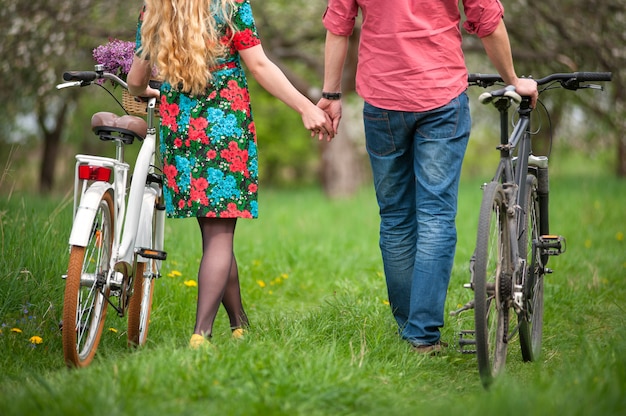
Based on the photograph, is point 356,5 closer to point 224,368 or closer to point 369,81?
point 369,81

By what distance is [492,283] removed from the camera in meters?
3.50

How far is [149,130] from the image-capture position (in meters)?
3.88

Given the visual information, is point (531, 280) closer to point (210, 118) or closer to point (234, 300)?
point (234, 300)

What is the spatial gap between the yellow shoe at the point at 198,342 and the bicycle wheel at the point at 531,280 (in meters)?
1.36

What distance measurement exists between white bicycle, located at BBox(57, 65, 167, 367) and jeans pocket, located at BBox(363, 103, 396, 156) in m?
0.99

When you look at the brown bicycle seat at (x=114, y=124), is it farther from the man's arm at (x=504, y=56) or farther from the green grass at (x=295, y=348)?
the man's arm at (x=504, y=56)

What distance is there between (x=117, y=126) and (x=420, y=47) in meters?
1.38

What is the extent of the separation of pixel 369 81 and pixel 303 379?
150cm

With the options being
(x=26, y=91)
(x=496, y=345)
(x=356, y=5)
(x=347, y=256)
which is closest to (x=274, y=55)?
(x=26, y=91)

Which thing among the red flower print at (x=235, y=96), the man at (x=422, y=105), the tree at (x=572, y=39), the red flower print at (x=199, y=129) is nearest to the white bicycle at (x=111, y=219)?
the red flower print at (x=199, y=129)

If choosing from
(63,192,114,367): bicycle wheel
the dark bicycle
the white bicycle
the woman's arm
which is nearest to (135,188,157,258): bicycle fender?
the white bicycle

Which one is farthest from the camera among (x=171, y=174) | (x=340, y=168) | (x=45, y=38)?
(x=340, y=168)

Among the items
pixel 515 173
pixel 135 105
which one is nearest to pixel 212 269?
pixel 135 105

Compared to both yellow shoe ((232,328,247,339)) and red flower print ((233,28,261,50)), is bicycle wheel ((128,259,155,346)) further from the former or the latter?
red flower print ((233,28,261,50))
